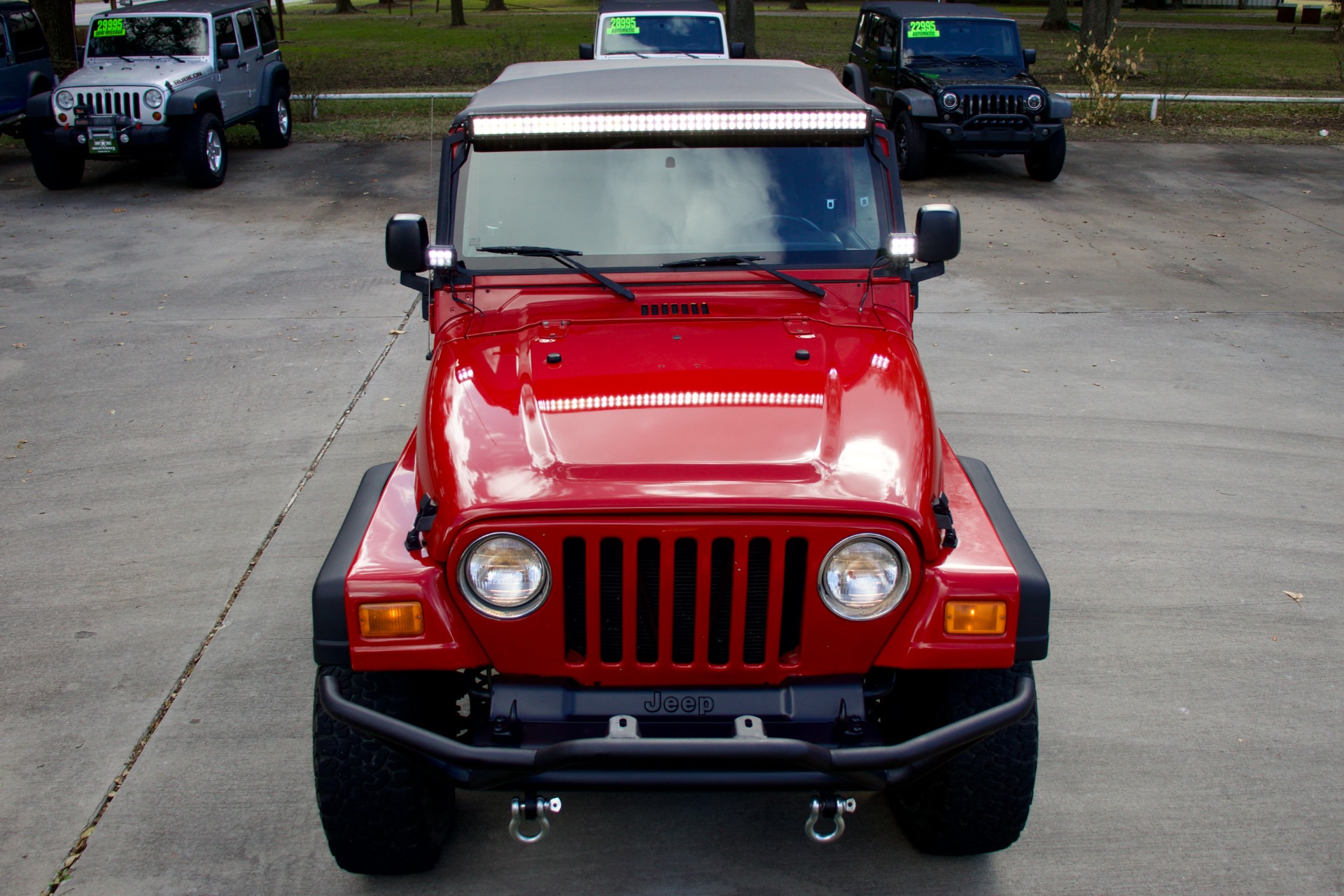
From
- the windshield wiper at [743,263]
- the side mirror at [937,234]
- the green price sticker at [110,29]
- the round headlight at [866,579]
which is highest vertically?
the green price sticker at [110,29]

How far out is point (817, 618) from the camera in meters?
2.63

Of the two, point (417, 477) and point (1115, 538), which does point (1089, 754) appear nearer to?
point (1115, 538)

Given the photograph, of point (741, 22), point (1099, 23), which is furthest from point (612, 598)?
point (741, 22)

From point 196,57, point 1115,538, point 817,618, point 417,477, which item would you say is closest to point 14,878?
point 417,477

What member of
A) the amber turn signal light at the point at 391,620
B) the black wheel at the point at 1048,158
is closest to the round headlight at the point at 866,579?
the amber turn signal light at the point at 391,620

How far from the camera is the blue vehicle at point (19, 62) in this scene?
548 inches

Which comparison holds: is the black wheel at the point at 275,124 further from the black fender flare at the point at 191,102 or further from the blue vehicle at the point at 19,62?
the blue vehicle at the point at 19,62

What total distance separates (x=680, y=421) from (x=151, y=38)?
41.4 ft

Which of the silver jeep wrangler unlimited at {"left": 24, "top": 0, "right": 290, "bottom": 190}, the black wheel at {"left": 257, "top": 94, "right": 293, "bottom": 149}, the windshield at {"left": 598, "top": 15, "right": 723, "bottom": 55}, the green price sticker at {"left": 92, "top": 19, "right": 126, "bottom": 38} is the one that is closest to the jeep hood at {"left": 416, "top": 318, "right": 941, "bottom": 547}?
the silver jeep wrangler unlimited at {"left": 24, "top": 0, "right": 290, "bottom": 190}

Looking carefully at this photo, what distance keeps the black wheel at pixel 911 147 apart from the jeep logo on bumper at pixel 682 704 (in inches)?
434

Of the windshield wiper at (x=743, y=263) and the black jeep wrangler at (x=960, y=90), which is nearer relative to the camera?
the windshield wiper at (x=743, y=263)

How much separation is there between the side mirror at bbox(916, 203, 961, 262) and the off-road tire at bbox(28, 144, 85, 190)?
11485mm

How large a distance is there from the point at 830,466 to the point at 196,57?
1260 cm

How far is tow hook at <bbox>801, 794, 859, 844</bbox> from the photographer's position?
264 centimetres
